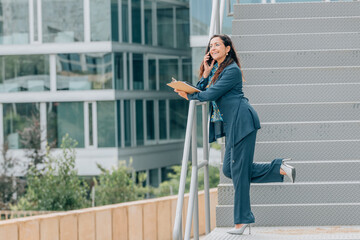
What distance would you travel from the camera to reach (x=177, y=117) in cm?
3716

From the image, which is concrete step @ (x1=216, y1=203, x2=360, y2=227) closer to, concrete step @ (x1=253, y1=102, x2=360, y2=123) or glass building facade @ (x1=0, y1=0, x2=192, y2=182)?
concrete step @ (x1=253, y1=102, x2=360, y2=123)

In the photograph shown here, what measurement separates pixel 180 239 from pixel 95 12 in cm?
2877

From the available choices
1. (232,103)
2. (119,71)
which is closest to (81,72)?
(119,71)

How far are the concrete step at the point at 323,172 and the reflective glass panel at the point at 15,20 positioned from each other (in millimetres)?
28055

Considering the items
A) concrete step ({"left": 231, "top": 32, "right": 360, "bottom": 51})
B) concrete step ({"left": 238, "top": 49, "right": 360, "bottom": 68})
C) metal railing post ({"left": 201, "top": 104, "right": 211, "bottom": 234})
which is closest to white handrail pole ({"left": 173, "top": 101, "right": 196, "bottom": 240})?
metal railing post ({"left": 201, "top": 104, "right": 211, "bottom": 234})

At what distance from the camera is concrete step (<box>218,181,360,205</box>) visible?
6.67 metres

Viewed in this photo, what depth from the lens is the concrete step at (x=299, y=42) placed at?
827 cm

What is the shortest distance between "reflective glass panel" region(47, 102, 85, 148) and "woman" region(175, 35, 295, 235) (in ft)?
89.8

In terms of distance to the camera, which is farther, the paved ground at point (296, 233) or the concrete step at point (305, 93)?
the concrete step at point (305, 93)

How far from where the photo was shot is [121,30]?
33406 millimetres

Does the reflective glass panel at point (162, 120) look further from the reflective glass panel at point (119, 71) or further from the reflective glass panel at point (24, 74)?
the reflective glass panel at point (24, 74)

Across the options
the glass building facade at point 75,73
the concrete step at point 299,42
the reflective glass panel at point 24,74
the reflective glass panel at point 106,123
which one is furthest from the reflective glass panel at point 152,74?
the concrete step at point 299,42

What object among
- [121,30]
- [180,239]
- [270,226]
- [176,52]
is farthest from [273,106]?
[176,52]

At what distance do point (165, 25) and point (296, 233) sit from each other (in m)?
30.7
